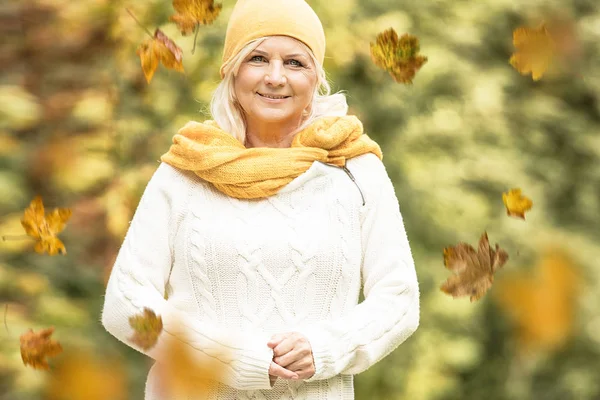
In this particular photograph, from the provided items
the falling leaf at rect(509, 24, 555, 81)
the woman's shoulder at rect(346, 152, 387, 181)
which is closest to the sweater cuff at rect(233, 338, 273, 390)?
the woman's shoulder at rect(346, 152, 387, 181)

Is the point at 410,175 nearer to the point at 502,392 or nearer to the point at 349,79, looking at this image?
the point at 349,79

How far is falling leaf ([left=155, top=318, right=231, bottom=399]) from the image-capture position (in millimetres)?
2406

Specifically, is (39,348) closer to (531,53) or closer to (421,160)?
(531,53)

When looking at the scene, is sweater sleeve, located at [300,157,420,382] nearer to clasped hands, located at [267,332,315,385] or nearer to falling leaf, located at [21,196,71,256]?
clasped hands, located at [267,332,315,385]

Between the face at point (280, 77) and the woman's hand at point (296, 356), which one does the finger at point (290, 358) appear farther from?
the face at point (280, 77)

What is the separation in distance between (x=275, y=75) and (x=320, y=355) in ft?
1.98

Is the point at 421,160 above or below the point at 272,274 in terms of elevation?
below

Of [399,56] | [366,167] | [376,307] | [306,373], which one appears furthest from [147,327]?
[399,56]

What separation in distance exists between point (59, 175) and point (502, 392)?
212 centimetres

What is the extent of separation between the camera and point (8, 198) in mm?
3086

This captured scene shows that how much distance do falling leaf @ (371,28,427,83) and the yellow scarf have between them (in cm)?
32

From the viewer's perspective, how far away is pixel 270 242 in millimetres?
2418

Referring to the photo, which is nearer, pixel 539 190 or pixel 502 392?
pixel 539 190

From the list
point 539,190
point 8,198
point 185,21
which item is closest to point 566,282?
point 539,190
